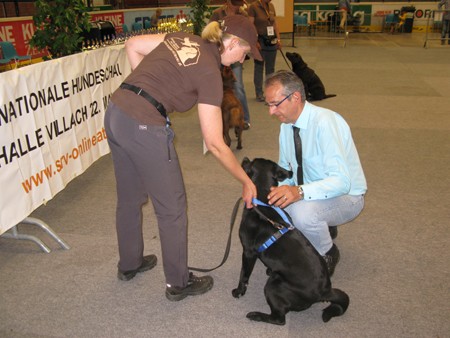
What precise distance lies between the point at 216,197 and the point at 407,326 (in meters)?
1.94

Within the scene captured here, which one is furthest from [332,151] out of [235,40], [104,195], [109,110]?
[104,195]

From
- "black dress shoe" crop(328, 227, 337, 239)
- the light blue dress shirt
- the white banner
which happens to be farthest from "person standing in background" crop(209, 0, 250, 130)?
the light blue dress shirt

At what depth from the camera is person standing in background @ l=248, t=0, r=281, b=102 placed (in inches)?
269

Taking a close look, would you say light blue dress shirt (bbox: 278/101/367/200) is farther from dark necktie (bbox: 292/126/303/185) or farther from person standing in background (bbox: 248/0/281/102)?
person standing in background (bbox: 248/0/281/102)

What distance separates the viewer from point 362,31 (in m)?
18.8

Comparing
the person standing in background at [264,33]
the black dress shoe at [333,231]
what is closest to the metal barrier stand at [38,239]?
the black dress shoe at [333,231]

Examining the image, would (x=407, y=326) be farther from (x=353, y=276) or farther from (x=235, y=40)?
(x=235, y=40)

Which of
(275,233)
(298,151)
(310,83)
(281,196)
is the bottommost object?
(310,83)

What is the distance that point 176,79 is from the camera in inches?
77.4

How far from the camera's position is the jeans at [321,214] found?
2367 mm

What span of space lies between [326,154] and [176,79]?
92cm

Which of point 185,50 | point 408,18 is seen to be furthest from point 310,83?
point 408,18

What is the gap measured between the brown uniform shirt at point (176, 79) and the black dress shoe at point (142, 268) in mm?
1089

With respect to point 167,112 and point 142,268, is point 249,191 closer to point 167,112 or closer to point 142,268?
point 167,112
